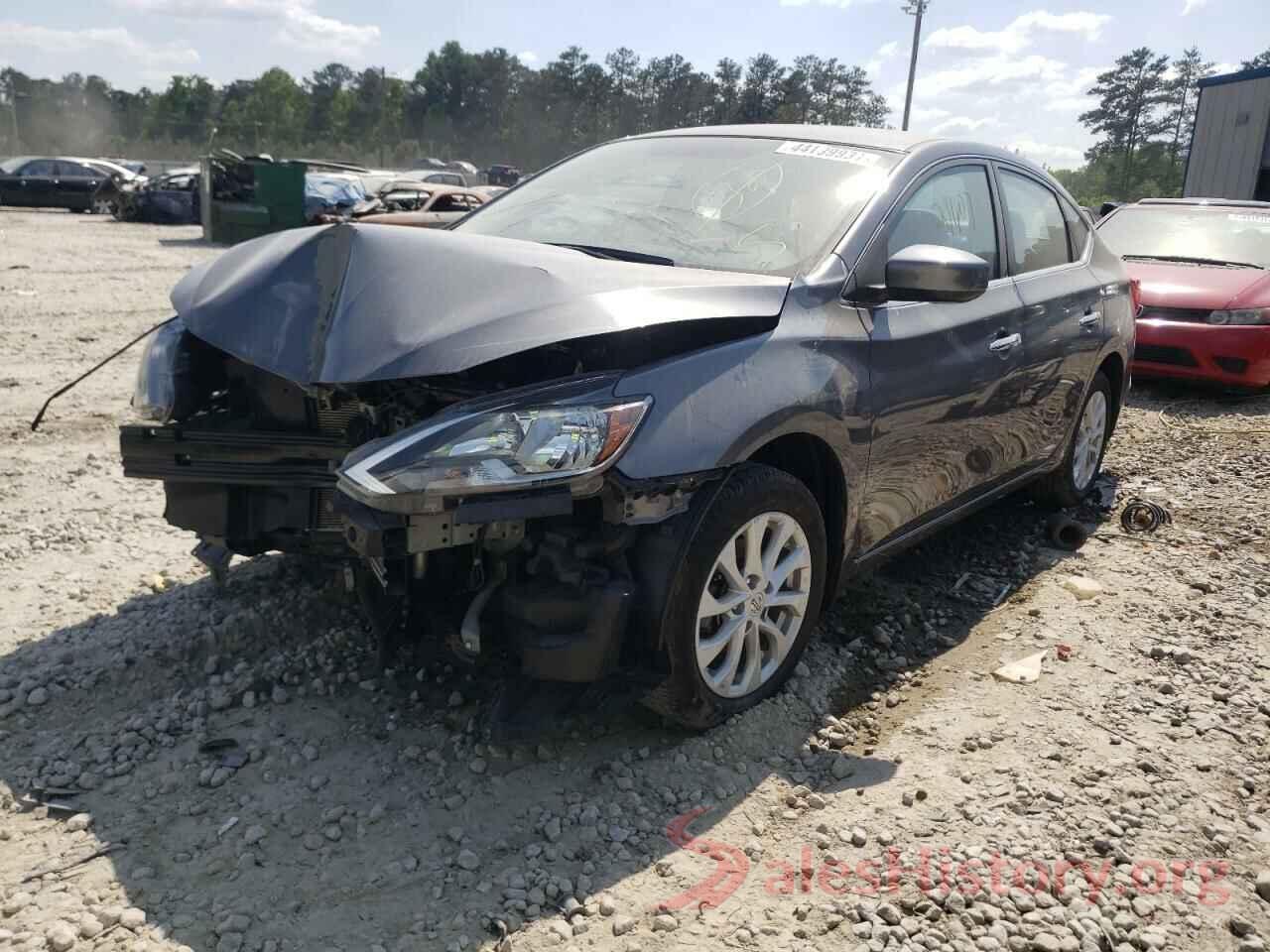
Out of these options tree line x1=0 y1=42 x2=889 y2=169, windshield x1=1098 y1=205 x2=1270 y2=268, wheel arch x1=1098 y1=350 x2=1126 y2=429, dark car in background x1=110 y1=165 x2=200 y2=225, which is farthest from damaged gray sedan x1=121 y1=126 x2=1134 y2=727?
tree line x1=0 y1=42 x2=889 y2=169

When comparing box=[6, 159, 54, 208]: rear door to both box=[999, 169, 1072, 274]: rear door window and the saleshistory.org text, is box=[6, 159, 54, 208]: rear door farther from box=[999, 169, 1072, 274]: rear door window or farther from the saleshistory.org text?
the saleshistory.org text

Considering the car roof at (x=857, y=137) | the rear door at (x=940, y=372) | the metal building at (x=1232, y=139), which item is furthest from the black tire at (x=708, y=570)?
the metal building at (x=1232, y=139)

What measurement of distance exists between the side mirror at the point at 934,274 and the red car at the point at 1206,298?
4.94 meters

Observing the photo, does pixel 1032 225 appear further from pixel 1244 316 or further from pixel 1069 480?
pixel 1244 316

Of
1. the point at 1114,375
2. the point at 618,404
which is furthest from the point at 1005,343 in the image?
the point at 618,404

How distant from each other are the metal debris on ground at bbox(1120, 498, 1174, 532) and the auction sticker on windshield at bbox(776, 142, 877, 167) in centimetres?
260

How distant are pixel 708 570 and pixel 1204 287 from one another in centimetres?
702

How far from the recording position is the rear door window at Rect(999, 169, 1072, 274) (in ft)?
13.9

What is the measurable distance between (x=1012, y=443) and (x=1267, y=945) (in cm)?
225

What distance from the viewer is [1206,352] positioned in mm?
7762

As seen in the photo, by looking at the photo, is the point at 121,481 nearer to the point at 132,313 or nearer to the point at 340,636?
the point at 340,636

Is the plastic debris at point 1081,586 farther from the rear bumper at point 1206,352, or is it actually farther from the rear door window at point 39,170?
the rear door window at point 39,170

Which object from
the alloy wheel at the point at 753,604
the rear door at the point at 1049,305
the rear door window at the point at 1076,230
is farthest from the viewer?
the rear door window at the point at 1076,230

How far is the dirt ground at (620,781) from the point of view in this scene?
2.31m
